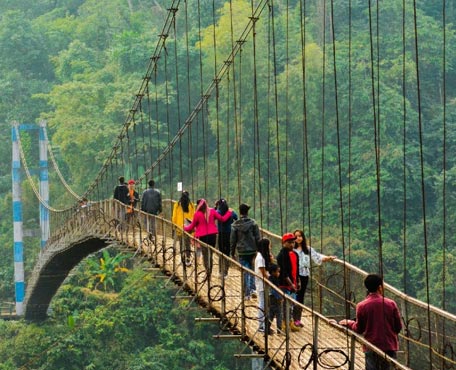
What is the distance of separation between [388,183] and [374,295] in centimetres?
2436

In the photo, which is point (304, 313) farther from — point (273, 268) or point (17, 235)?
point (17, 235)

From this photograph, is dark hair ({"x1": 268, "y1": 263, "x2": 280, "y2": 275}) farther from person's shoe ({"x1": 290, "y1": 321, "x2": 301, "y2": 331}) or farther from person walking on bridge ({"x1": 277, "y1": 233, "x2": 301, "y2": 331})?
person's shoe ({"x1": 290, "y1": 321, "x2": 301, "y2": 331})

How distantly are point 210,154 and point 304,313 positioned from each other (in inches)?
1027

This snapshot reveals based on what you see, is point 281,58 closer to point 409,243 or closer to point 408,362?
point 409,243

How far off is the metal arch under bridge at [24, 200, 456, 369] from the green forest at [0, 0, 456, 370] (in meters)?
8.79

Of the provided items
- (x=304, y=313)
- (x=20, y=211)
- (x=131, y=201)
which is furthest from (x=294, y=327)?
(x=20, y=211)

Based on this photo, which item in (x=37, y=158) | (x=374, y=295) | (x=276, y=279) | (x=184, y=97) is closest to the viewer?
(x=374, y=295)

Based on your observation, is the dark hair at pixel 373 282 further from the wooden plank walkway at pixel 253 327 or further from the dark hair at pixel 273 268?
the dark hair at pixel 273 268

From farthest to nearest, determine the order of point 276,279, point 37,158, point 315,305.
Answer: point 37,158 < point 315,305 < point 276,279

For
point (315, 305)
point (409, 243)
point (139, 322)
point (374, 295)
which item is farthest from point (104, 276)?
point (374, 295)

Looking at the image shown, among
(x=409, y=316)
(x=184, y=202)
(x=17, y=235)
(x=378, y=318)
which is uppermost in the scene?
(x=184, y=202)

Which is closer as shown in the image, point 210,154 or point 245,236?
point 245,236

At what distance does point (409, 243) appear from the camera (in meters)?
29.1

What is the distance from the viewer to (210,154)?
35688 millimetres
